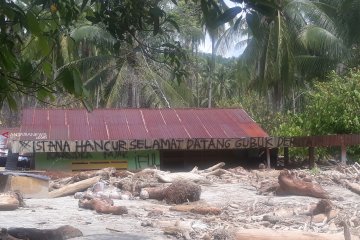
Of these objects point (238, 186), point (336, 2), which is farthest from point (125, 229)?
point (336, 2)

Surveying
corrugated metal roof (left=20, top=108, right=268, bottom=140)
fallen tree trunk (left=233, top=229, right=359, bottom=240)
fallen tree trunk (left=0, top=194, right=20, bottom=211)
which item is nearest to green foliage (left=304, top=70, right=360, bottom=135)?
corrugated metal roof (left=20, top=108, right=268, bottom=140)

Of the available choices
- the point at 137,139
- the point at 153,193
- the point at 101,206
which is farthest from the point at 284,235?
the point at 137,139

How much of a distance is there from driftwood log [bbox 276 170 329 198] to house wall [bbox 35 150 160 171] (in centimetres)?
682

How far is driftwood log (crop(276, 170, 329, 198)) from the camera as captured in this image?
1368 centimetres

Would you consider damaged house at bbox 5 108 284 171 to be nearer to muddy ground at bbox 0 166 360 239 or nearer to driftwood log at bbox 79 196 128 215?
muddy ground at bbox 0 166 360 239

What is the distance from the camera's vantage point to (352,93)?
71.1 feet

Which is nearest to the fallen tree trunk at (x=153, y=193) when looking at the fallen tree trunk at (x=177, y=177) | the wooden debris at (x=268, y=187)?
the fallen tree trunk at (x=177, y=177)

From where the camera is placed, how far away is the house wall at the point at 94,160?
64.4ft

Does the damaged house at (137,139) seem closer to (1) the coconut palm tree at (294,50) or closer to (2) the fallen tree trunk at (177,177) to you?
(2) the fallen tree trunk at (177,177)

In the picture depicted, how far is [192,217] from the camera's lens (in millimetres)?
11539

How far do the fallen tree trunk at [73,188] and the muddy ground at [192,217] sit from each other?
9.1 inches

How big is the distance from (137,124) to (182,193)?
26.5 feet

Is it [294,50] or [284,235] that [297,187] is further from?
[294,50]

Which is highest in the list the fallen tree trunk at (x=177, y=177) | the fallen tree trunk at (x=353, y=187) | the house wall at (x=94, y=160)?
the house wall at (x=94, y=160)
